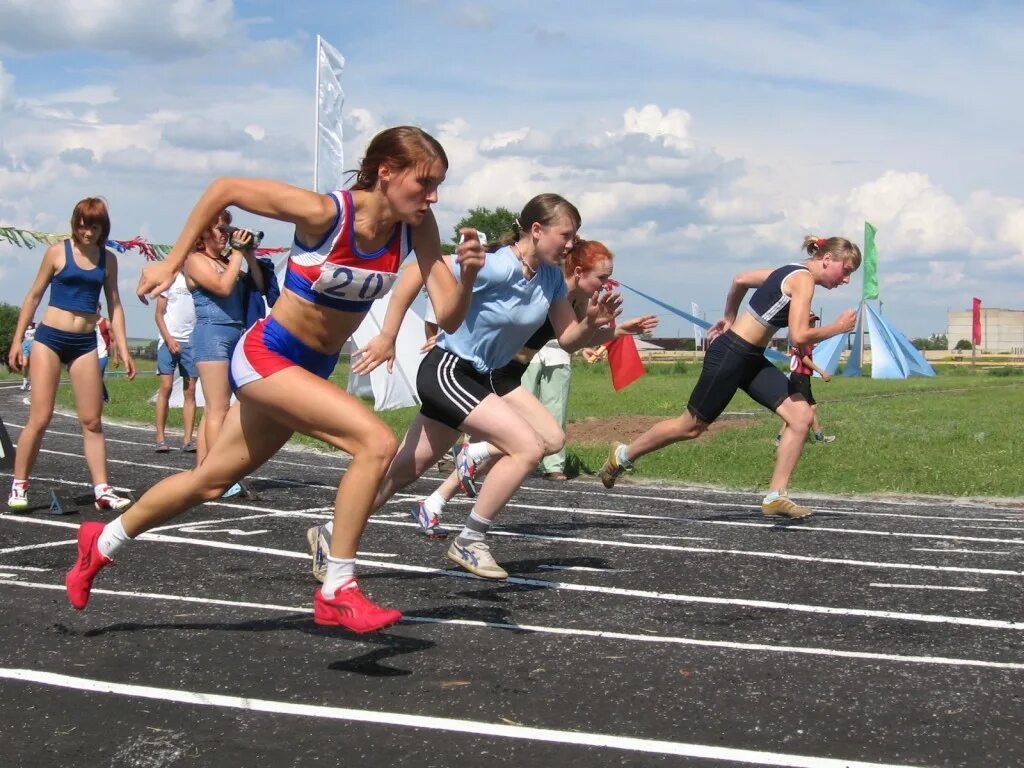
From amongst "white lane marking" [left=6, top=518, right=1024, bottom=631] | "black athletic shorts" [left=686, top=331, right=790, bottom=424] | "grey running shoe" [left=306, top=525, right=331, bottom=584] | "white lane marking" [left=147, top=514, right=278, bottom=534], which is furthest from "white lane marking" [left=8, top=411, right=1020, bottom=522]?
"grey running shoe" [left=306, top=525, right=331, bottom=584]

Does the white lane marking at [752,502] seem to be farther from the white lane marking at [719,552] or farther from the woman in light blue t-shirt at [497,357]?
the woman in light blue t-shirt at [497,357]

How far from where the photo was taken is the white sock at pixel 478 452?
8.08m

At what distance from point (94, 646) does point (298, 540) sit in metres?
2.96

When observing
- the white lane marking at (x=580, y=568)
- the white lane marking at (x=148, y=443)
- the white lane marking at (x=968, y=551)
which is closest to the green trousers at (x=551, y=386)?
the white lane marking at (x=148, y=443)

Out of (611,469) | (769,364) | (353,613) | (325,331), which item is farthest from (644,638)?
(611,469)

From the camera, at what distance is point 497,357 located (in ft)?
23.6

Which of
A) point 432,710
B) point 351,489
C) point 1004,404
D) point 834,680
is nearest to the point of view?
point 432,710

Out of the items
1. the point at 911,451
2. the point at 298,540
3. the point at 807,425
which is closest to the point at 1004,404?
the point at 911,451

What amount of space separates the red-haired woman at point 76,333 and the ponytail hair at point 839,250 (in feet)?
15.9

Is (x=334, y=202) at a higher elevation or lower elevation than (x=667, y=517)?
higher

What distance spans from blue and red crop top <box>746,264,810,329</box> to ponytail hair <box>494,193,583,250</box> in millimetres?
2750

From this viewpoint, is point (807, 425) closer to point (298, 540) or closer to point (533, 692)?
point (298, 540)

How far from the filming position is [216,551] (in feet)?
25.4

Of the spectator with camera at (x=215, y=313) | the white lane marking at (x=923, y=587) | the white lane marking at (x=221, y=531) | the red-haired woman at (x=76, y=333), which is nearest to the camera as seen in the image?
the white lane marking at (x=923, y=587)
